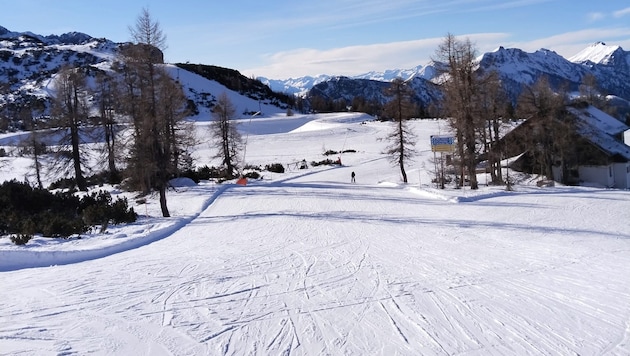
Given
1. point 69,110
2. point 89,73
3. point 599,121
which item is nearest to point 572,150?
point 599,121

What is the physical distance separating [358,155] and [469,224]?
47.4 meters

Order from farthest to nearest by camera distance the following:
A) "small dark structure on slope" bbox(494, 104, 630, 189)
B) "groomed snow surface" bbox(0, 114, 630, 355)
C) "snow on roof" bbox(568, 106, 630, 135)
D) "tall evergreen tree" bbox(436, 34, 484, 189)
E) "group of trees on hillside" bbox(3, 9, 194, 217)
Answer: "snow on roof" bbox(568, 106, 630, 135) → "small dark structure on slope" bbox(494, 104, 630, 189) → "tall evergreen tree" bbox(436, 34, 484, 189) → "group of trees on hillside" bbox(3, 9, 194, 217) → "groomed snow surface" bbox(0, 114, 630, 355)

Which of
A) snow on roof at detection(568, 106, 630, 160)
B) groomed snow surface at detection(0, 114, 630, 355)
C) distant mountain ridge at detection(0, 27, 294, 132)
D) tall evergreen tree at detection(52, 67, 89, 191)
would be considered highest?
distant mountain ridge at detection(0, 27, 294, 132)

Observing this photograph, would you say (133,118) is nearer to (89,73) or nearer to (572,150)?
(572,150)

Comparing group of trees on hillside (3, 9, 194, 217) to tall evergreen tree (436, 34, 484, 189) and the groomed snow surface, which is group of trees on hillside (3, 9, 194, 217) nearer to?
the groomed snow surface

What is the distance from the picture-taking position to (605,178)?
4050 cm

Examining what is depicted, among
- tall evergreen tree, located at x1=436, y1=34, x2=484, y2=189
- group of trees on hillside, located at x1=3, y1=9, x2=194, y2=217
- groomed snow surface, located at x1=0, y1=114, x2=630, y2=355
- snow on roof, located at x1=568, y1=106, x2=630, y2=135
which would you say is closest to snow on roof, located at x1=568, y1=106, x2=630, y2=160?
snow on roof, located at x1=568, y1=106, x2=630, y2=135

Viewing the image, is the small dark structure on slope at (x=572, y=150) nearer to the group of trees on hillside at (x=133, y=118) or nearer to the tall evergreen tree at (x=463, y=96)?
the tall evergreen tree at (x=463, y=96)

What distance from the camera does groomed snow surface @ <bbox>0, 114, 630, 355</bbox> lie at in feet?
20.8

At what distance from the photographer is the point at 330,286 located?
29.5ft

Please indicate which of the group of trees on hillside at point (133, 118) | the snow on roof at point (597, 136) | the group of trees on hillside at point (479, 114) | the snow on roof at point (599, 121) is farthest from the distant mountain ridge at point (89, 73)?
the snow on roof at point (597, 136)

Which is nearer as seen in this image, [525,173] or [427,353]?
[427,353]

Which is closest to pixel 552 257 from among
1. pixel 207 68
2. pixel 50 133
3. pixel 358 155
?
pixel 50 133

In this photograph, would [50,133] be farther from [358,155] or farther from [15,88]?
[15,88]
